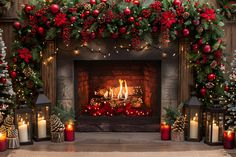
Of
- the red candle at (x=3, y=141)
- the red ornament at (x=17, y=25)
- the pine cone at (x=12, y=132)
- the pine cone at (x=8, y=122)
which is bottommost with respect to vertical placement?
the red candle at (x=3, y=141)

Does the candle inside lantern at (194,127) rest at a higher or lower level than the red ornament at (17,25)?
lower

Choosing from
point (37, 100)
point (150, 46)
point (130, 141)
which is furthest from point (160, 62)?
point (37, 100)

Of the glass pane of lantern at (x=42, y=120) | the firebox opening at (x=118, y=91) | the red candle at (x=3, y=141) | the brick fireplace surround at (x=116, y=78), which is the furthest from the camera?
the firebox opening at (x=118, y=91)

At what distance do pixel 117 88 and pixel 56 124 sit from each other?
128 cm

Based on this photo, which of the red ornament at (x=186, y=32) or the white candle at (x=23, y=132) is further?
the red ornament at (x=186, y=32)

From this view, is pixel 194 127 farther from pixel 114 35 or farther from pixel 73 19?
pixel 73 19

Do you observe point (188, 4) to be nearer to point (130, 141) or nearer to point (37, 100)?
point (130, 141)

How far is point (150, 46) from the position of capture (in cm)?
559

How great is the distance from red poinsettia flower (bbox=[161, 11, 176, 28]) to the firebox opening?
0.76 meters

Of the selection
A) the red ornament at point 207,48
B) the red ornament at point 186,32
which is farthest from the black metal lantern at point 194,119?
the red ornament at point 186,32

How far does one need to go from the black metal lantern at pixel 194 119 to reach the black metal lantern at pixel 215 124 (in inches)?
5.4

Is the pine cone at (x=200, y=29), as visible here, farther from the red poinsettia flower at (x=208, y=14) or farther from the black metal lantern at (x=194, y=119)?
the black metal lantern at (x=194, y=119)

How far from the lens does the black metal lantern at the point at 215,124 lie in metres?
5.04

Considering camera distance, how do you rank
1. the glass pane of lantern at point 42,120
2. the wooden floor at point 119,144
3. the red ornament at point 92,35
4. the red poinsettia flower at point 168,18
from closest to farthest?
1. the wooden floor at point 119,144
2. the red poinsettia flower at point 168,18
3. the red ornament at point 92,35
4. the glass pane of lantern at point 42,120
